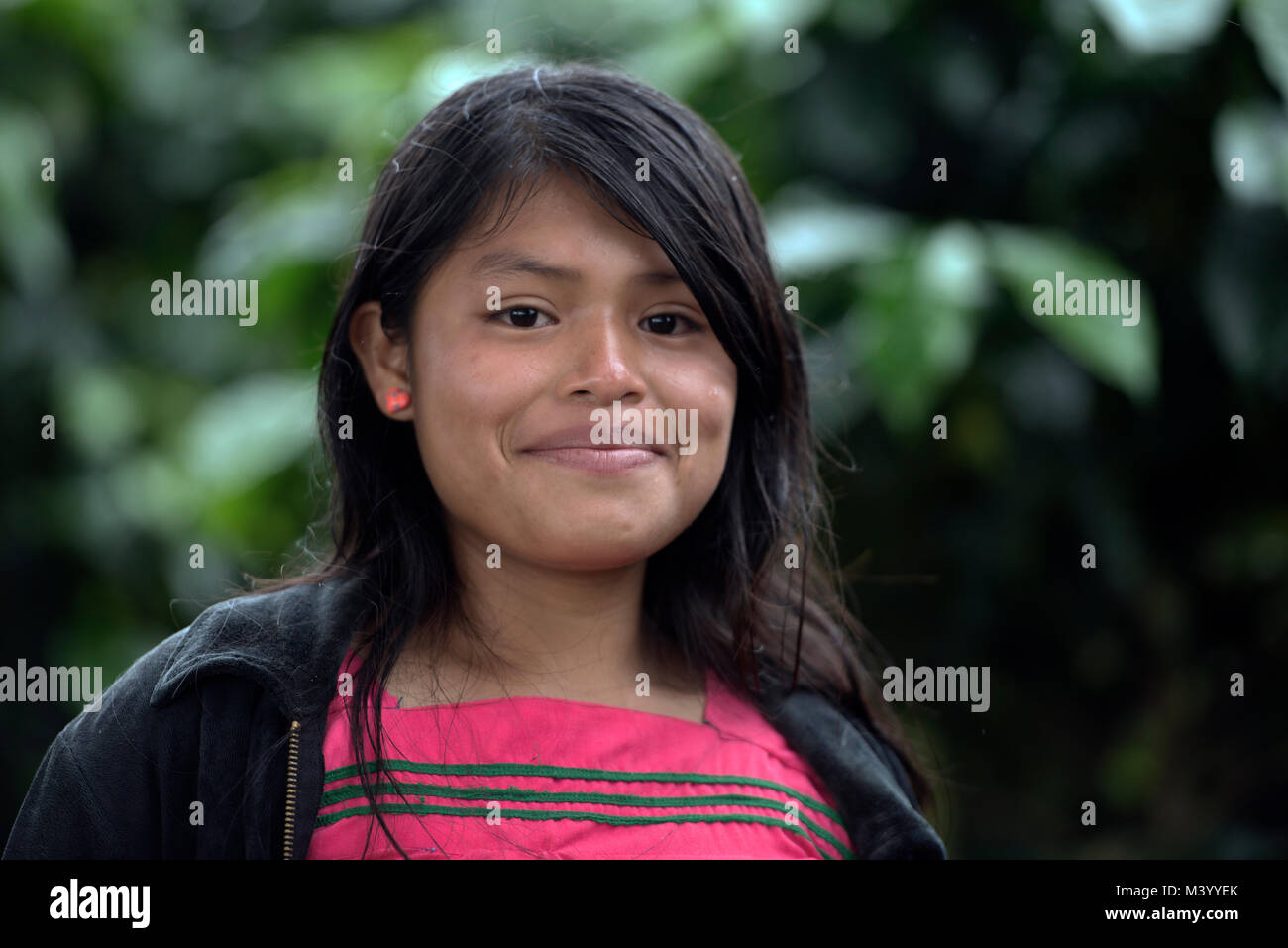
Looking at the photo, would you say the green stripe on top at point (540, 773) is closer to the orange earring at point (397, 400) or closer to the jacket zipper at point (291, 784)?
the jacket zipper at point (291, 784)

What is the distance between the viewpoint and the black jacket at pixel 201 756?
941 mm

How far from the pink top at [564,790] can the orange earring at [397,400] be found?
0.67 ft

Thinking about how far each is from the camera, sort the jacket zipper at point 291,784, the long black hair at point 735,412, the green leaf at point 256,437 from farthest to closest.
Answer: the green leaf at point 256,437 < the long black hair at point 735,412 < the jacket zipper at point 291,784

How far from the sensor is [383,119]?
2016 millimetres

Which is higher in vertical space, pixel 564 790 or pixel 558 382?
pixel 558 382

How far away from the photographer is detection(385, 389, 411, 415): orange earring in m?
1.10

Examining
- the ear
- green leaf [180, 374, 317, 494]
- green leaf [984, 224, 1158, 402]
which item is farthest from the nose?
green leaf [180, 374, 317, 494]

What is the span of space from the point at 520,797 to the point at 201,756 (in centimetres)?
23

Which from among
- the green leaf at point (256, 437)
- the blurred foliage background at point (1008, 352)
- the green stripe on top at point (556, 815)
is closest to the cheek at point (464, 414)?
the green stripe on top at point (556, 815)

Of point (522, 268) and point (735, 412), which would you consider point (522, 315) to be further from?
point (735, 412)

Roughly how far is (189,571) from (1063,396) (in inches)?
61.2

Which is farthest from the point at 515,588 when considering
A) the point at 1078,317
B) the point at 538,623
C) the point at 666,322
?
the point at 1078,317

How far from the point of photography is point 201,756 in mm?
952

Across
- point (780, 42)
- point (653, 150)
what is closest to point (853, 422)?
point (780, 42)
